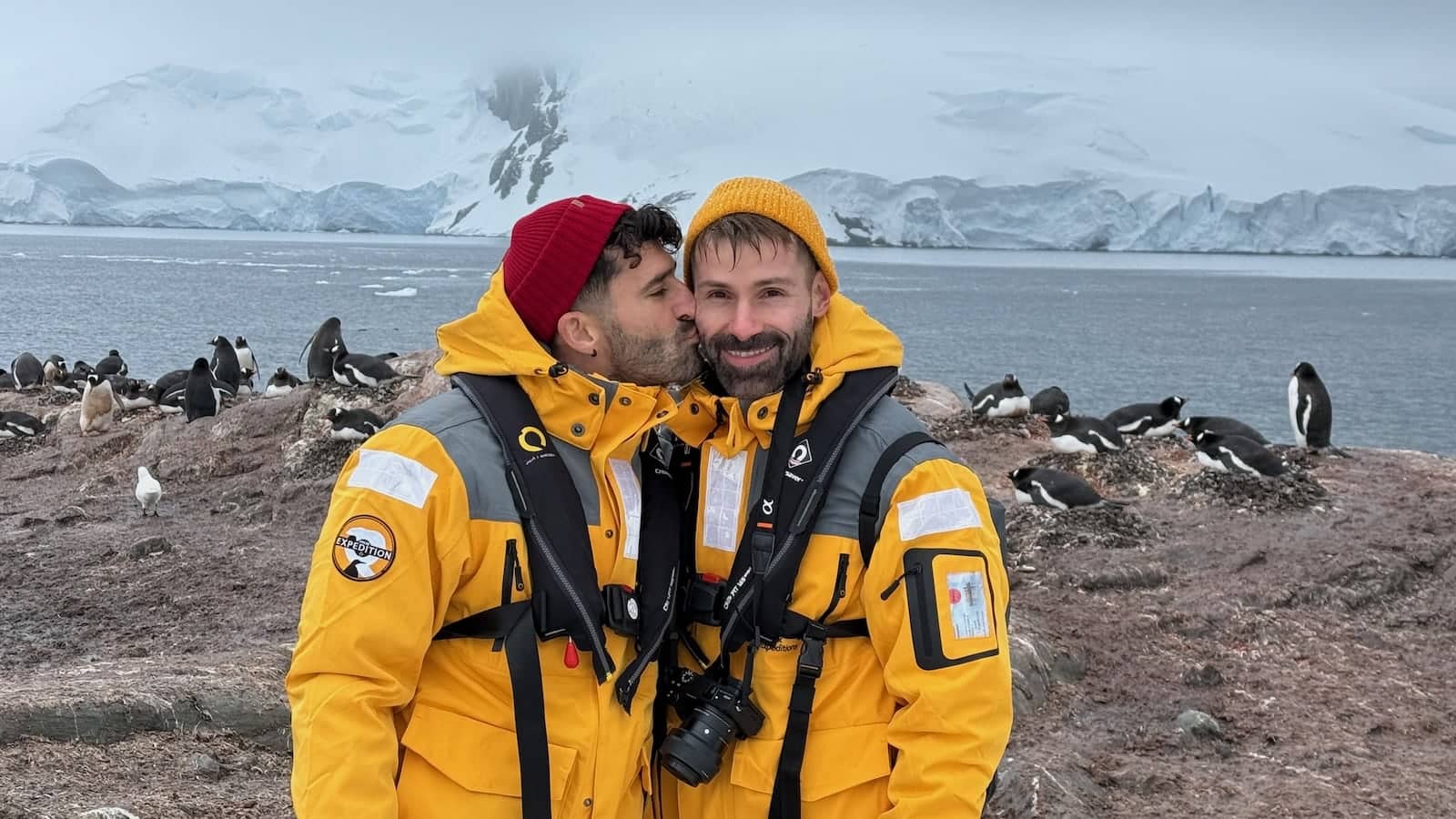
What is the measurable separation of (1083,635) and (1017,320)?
4926cm

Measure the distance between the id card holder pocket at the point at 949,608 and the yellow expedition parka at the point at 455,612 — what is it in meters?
0.61

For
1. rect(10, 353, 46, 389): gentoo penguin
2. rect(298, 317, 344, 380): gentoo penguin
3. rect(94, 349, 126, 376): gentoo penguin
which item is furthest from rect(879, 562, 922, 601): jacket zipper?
rect(10, 353, 46, 389): gentoo penguin

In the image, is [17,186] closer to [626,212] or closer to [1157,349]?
[1157,349]

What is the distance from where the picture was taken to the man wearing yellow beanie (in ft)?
7.70

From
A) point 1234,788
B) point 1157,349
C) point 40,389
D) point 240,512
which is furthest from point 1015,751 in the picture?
point 1157,349

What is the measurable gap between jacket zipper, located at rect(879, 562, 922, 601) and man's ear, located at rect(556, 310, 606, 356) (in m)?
0.83

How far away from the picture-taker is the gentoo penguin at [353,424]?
11195mm

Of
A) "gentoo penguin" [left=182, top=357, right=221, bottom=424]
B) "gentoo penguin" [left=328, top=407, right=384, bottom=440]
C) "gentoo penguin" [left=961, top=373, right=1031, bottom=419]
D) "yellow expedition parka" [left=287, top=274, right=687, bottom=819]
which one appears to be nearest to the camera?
"yellow expedition parka" [left=287, top=274, right=687, bottom=819]

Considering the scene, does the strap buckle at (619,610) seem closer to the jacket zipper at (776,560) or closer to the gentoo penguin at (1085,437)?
the jacket zipper at (776,560)

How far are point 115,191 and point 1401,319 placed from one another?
4487 inches

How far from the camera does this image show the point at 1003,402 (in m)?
13.2

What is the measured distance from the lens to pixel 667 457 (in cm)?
277

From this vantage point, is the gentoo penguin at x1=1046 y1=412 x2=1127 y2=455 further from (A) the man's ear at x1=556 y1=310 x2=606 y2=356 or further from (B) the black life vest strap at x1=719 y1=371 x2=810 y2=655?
(A) the man's ear at x1=556 y1=310 x2=606 y2=356

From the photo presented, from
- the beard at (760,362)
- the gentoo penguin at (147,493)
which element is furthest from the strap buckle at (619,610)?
the gentoo penguin at (147,493)
